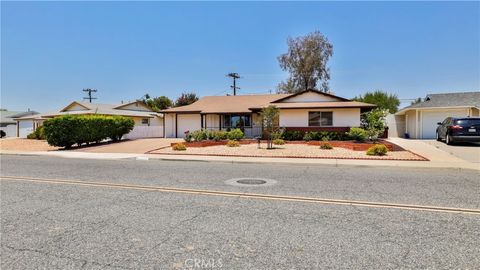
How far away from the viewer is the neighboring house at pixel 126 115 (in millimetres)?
33719

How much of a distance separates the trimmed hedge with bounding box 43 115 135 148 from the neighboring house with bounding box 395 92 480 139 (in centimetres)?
2495

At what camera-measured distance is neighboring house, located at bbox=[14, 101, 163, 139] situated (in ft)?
111

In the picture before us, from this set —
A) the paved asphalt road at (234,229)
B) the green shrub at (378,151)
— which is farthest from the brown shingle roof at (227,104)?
the paved asphalt road at (234,229)

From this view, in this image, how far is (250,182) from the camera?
9172 mm

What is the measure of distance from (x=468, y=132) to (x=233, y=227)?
62.9 feet

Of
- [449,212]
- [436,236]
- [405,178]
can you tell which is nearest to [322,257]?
[436,236]

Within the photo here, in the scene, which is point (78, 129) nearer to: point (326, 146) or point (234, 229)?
point (326, 146)

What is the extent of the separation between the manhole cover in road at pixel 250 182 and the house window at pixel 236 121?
19.6 metres

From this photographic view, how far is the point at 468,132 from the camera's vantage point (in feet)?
61.9

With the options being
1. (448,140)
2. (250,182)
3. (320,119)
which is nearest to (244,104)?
(320,119)

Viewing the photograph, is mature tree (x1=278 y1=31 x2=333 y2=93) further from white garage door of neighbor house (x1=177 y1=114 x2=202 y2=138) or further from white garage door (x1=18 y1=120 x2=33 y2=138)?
white garage door (x1=18 y1=120 x2=33 y2=138)

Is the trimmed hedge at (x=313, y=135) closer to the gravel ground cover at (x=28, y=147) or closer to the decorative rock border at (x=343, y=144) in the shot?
the decorative rock border at (x=343, y=144)
